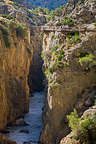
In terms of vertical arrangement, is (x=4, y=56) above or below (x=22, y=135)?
above

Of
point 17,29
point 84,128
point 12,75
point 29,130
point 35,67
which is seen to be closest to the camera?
point 84,128

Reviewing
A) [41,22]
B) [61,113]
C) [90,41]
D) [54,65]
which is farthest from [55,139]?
[41,22]

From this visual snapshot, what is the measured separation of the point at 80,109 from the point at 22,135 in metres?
12.4

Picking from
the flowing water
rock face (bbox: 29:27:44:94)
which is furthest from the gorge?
rock face (bbox: 29:27:44:94)

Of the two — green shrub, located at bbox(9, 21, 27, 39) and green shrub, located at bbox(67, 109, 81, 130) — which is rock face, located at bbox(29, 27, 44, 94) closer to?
green shrub, located at bbox(9, 21, 27, 39)

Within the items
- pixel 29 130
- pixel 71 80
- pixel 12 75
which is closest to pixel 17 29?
pixel 12 75

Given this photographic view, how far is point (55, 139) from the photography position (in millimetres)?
23766

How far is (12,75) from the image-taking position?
3834 cm

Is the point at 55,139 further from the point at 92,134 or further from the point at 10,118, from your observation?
the point at 10,118

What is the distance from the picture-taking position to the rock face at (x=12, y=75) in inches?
1332

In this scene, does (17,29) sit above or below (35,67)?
above

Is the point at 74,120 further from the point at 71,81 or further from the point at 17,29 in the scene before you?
the point at 17,29

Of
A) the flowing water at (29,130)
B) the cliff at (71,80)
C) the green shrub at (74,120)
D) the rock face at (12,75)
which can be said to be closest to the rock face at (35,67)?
the rock face at (12,75)

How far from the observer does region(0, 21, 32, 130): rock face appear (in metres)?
33.8
